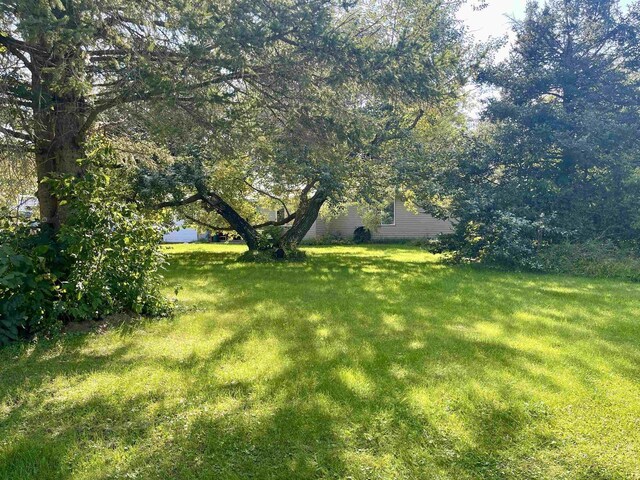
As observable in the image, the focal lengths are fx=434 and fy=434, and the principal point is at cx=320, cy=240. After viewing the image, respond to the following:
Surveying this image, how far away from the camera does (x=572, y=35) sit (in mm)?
11461

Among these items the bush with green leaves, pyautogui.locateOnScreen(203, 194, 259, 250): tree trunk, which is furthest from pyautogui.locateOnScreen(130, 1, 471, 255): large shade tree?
pyautogui.locateOnScreen(203, 194, 259, 250): tree trunk

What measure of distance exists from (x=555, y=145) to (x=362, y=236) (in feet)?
35.1

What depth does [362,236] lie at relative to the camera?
2084 centimetres

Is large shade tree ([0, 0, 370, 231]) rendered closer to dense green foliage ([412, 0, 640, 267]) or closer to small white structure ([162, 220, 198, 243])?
dense green foliage ([412, 0, 640, 267])

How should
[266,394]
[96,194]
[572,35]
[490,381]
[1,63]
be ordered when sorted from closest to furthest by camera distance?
1. [266,394]
2. [490,381]
3. [1,63]
4. [96,194]
5. [572,35]

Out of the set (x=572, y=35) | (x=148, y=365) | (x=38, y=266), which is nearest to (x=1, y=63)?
(x=38, y=266)

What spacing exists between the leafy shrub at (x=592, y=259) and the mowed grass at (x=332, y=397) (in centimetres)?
Answer: 426

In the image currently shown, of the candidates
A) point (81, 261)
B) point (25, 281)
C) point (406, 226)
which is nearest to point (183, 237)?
point (406, 226)

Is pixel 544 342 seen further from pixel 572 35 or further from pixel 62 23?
pixel 572 35

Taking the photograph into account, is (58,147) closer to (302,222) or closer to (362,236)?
(302,222)

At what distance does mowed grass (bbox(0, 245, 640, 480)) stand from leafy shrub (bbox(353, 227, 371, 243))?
593 inches

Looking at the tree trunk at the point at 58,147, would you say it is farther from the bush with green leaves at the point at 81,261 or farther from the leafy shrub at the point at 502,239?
the leafy shrub at the point at 502,239

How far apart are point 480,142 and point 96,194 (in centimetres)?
1003

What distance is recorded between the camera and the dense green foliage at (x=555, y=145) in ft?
34.7
